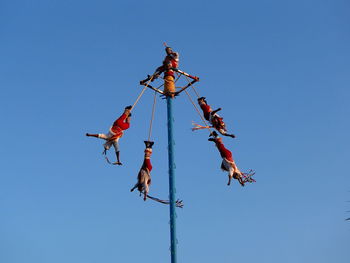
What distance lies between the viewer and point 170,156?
1015cm

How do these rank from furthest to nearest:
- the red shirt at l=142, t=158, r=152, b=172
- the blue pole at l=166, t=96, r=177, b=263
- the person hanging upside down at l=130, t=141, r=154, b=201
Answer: the red shirt at l=142, t=158, r=152, b=172
the person hanging upside down at l=130, t=141, r=154, b=201
the blue pole at l=166, t=96, r=177, b=263

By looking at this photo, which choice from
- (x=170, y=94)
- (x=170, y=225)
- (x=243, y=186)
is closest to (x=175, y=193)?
(x=170, y=225)

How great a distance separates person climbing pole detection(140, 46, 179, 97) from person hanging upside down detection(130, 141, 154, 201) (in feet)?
5.07

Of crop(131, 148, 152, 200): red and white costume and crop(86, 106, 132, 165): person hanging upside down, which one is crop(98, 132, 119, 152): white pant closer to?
crop(86, 106, 132, 165): person hanging upside down

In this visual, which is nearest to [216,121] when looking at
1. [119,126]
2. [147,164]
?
[147,164]

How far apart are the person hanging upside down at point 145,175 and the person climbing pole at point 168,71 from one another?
155 centimetres

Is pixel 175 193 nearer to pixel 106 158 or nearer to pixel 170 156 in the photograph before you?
pixel 170 156

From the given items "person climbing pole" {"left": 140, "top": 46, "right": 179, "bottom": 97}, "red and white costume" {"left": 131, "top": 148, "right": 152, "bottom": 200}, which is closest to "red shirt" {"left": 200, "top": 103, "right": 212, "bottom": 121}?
"person climbing pole" {"left": 140, "top": 46, "right": 179, "bottom": 97}

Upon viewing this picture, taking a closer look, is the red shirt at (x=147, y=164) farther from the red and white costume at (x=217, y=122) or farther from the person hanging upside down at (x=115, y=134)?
the red and white costume at (x=217, y=122)

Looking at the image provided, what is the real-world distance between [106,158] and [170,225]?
7.78 feet

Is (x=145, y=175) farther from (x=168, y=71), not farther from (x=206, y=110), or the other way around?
(x=168, y=71)

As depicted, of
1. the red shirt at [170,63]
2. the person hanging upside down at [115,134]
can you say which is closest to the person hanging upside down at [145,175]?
the person hanging upside down at [115,134]

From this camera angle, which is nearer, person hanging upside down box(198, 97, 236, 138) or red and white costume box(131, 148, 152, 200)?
red and white costume box(131, 148, 152, 200)

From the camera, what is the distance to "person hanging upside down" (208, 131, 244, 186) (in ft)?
35.2
